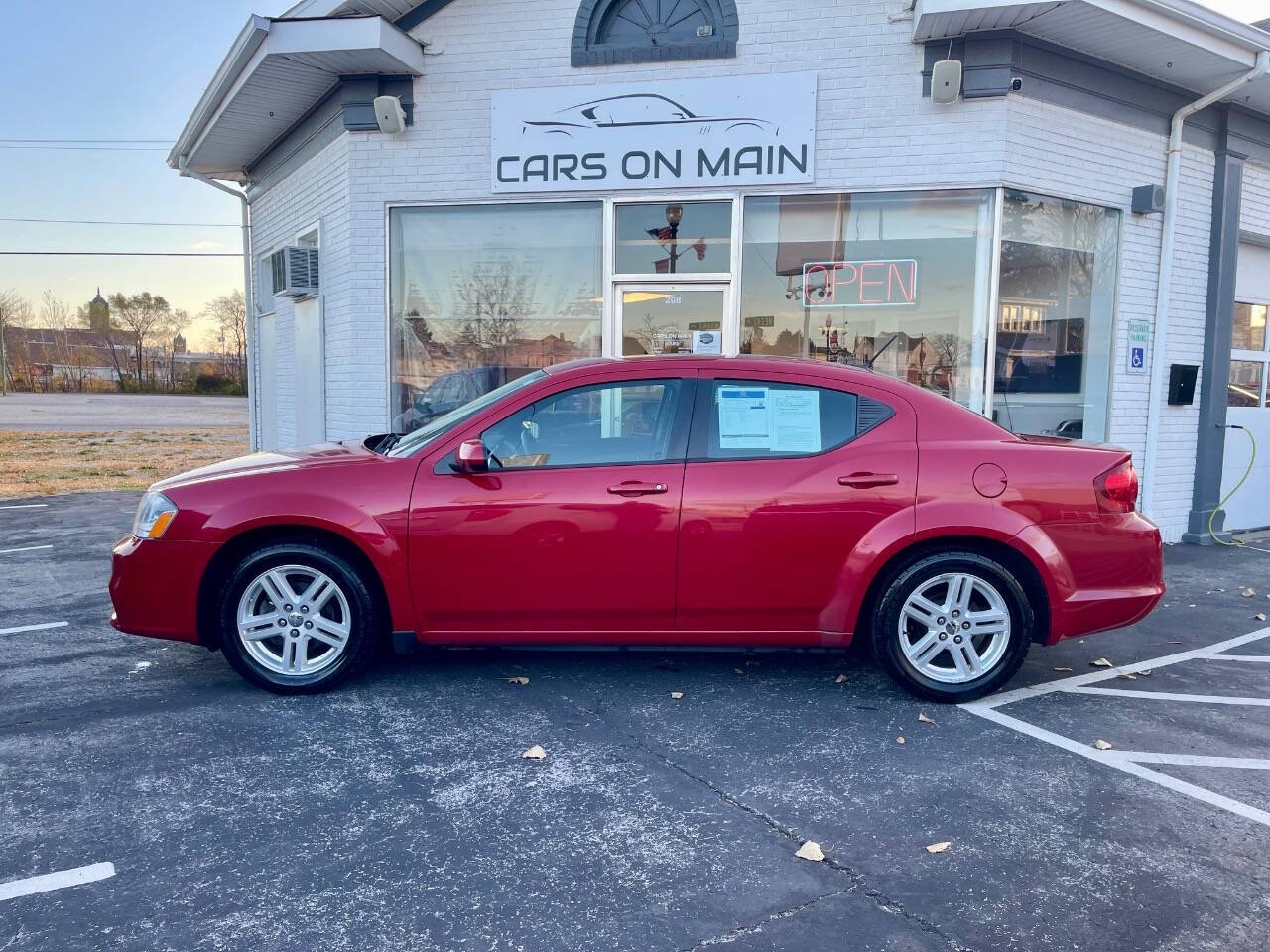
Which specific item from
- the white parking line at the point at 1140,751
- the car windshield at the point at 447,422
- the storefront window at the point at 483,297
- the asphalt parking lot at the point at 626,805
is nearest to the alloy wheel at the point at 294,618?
the asphalt parking lot at the point at 626,805

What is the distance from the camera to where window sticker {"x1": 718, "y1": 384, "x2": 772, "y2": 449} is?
425 centimetres

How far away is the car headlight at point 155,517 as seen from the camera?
4.15m

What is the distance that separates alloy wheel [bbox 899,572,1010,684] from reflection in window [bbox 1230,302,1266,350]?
6.85m

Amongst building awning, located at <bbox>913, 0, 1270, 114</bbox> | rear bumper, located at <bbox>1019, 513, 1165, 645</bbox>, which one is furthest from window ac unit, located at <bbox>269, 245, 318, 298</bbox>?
rear bumper, located at <bbox>1019, 513, 1165, 645</bbox>

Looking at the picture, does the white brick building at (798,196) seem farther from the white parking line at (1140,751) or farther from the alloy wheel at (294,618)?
the alloy wheel at (294,618)

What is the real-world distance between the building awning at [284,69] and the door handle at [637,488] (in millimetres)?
5219

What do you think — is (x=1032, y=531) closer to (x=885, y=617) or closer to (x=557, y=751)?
(x=885, y=617)

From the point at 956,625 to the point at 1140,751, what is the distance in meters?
0.88

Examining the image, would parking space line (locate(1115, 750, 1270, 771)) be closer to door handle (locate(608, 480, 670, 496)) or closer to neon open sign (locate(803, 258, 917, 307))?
door handle (locate(608, 480, 670, 496))

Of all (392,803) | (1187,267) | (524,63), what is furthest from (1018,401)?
(392,803)

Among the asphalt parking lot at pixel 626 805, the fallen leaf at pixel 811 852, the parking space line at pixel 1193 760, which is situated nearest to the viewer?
the asphalt parking lot at pixel 626 805

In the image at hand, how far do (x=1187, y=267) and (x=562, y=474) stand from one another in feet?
24.3

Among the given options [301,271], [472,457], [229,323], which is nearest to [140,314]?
[229,323]

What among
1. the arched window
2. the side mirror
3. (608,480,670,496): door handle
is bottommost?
(608,480,670,496): door handle
